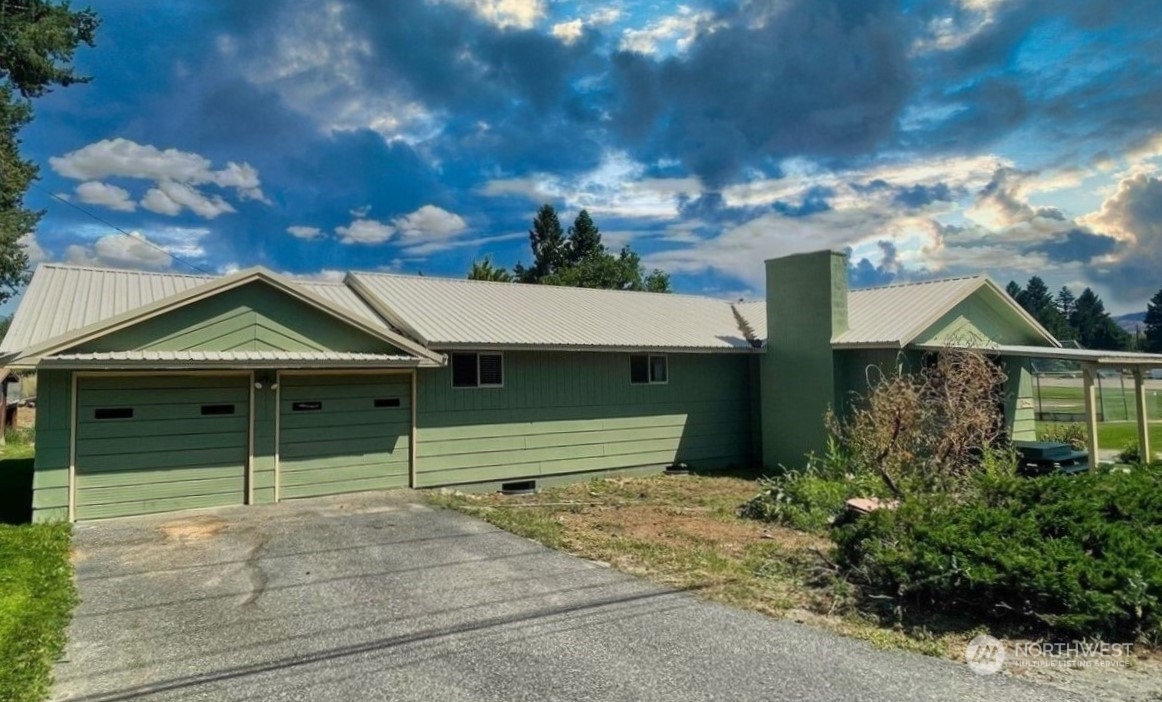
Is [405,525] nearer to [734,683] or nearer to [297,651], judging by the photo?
[297,651]

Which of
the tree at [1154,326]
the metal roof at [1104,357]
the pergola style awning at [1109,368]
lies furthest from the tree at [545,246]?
the tree at [1154,326]

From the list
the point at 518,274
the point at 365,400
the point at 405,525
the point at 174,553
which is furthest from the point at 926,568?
the point at 518,274

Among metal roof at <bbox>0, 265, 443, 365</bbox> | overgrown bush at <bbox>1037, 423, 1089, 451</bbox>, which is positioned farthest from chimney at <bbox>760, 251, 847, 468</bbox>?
metal roof at <bbox>0, 265, 443, 365</bbox>

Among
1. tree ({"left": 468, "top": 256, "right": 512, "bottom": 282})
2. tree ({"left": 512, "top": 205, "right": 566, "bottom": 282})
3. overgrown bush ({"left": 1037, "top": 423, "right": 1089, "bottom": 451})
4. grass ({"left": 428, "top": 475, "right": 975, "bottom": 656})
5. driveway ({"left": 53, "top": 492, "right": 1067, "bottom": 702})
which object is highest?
tree ({"left": 512, "top": 205, "right": 566, "bottom": 282})

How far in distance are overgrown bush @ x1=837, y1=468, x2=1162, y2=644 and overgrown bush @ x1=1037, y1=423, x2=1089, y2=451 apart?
10.00 metres

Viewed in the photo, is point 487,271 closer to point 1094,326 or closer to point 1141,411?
point 1141,411

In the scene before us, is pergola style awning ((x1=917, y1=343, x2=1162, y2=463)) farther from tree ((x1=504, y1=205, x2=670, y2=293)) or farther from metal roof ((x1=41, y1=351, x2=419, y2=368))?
tree ((x1=504, y1=205, x2=670, y2=293))

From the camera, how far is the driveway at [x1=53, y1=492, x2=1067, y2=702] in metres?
3.97

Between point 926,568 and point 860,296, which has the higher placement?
point 860,296

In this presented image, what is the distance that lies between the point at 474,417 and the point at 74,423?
5598 millimetres

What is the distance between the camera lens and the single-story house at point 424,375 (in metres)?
8.73

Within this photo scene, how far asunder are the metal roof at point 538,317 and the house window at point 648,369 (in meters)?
0.46

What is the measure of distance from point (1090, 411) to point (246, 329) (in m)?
13.0

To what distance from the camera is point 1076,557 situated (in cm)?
495
